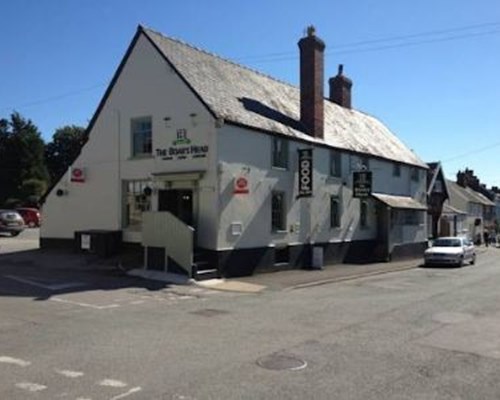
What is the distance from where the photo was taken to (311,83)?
2781 centimetres

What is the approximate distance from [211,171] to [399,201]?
54.2ft

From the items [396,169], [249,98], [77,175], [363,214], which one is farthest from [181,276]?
[396,169]

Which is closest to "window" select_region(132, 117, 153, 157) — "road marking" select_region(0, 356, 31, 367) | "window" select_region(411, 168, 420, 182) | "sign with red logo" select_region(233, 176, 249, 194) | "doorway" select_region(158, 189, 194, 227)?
"doorway" select_region(158, 189, 194, 227)

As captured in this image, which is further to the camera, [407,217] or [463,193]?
[463,193]

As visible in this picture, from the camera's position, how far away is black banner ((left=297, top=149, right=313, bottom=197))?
24.9 meters

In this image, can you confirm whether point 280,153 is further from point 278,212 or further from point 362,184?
point 362,184

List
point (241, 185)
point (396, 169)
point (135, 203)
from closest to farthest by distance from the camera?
point (241, 185), point (135, 203), point (396, 169)

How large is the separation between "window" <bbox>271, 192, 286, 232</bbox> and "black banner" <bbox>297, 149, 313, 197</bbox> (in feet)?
2.49

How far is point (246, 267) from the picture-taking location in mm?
22547

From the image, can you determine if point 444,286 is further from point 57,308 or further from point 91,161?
point 91,161

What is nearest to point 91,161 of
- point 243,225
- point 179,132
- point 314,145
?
point 179,132

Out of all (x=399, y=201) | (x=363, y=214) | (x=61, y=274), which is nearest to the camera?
(x=61, y=274)

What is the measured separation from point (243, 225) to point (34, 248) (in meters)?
11.0

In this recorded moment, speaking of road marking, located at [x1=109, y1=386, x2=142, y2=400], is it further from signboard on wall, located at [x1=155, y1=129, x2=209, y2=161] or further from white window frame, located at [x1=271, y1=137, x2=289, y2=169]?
white window frame, located at [x1=271, y1=137, x2=289, y2=169]
